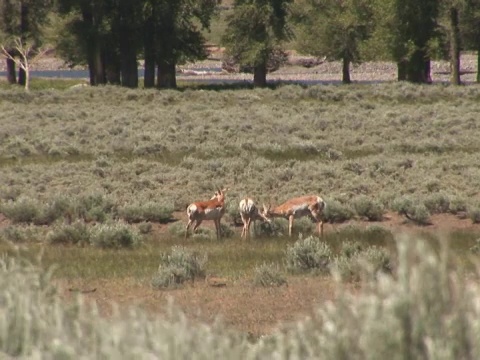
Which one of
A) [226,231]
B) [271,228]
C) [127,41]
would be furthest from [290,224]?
[127,41]

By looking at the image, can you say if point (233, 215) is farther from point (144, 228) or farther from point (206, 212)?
point (206, 212)

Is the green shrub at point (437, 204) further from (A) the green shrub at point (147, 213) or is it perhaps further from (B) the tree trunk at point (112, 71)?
(B) the tree trunk at point (112, 71)

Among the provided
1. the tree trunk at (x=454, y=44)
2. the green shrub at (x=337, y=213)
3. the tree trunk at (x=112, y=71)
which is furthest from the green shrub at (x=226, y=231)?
the tree trunk at (x=112, y=71)

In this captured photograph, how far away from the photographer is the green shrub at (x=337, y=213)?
1919 cm

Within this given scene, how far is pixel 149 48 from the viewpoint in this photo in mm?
53438

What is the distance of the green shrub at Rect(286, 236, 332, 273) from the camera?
12562 millimetres

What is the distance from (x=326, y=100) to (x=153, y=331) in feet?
134

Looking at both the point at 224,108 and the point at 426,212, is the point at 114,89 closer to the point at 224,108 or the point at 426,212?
the point at 224,108

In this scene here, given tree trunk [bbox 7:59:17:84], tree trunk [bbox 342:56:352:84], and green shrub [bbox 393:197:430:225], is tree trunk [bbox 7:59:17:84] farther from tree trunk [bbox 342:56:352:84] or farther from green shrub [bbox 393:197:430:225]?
green shrub [bbox 393:197:430:225]

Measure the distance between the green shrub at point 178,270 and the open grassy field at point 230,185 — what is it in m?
0.08

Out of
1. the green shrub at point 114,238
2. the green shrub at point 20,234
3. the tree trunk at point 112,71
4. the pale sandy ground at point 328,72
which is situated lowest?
the green shrub at point 20,234

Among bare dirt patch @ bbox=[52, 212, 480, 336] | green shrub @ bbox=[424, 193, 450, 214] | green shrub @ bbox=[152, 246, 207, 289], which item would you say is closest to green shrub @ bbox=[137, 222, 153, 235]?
green shrub @ bbox=[424, 193, 450, 214]

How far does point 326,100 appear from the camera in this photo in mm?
45500

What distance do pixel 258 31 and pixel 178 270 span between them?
4623cm
